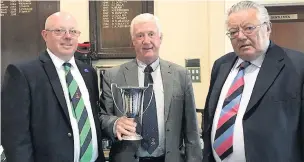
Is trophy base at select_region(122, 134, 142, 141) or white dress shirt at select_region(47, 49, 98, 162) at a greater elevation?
white dress shirt at select_region(47, 49, 98, 162)

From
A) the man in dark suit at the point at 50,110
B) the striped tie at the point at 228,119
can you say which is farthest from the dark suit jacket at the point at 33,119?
the striped tie at the point at 228,119

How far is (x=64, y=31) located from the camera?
81.0 inches

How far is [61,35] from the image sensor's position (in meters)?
2.05

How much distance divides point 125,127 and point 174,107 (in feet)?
1.07

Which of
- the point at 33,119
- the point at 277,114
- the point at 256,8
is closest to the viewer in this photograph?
the point at 277,114

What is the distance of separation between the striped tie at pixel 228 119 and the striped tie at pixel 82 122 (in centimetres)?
65

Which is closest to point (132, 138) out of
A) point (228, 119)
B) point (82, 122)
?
point (82, 122)

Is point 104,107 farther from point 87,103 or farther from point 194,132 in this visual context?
point 194,132

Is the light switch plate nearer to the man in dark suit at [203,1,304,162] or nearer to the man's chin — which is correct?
the man in dark suit at [203,1,304,162]

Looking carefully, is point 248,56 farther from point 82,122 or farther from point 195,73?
point 195,73

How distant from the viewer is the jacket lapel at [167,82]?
2.13 m

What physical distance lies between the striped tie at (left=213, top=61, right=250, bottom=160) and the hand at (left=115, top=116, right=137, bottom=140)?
0.42 m

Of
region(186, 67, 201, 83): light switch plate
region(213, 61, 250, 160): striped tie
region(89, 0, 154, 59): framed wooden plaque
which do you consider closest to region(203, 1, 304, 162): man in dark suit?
region(213, 61, 250, 160): striped tie

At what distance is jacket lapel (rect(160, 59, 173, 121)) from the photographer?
2129 millimetres
